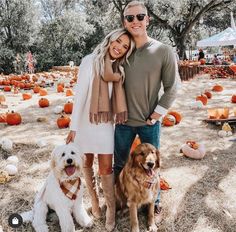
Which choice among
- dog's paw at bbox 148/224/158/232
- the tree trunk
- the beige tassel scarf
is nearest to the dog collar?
the beige tassel scarf

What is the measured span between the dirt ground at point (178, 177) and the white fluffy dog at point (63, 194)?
135 millimetres

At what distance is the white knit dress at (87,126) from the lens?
3039 mm

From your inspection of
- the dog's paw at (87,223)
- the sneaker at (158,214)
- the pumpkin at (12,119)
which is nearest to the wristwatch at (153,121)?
the sneaker at (158,214)

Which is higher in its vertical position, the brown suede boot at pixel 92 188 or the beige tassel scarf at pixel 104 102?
the beige tassel scarf at pixel 104 102

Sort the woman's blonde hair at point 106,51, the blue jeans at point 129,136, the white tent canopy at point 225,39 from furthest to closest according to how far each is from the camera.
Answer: the white tent canopy at point 225,39, the blue jeans at point 129,136, the woman's blonde hair at point 106,51

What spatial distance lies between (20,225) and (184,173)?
2183 mm

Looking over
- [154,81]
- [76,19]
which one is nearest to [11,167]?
[154,81]

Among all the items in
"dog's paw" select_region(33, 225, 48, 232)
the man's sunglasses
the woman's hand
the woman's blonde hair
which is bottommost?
"dog's paw" select_region(33, 225, 48, 232)

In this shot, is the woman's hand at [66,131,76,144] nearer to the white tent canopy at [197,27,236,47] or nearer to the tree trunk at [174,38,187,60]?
the white tent canopy at [197,27,236,47]

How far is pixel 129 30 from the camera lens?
3012 mm

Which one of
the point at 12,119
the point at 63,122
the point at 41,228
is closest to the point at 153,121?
the point at 41,228

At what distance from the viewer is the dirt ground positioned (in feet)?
11.2

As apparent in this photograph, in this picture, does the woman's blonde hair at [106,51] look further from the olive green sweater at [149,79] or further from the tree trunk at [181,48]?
the tree trunk at [181,48]

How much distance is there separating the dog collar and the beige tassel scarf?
0.60m
